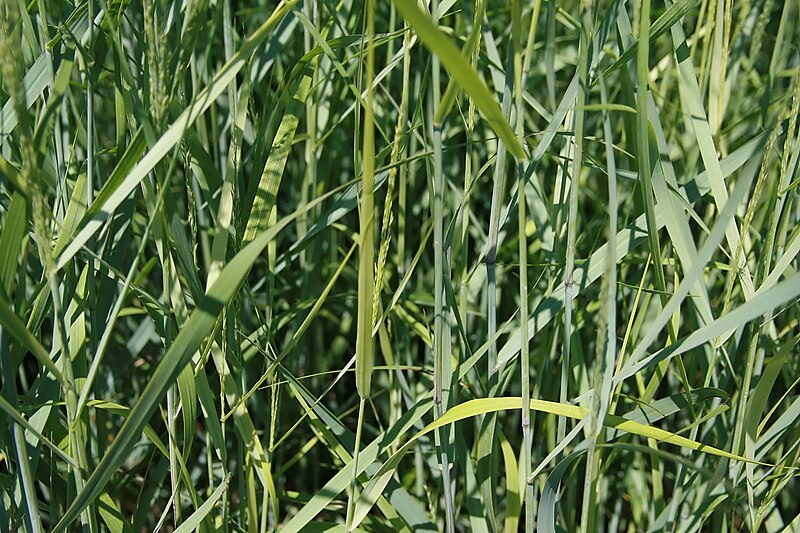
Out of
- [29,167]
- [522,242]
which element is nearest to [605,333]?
[522,242]

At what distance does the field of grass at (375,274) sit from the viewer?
48cm

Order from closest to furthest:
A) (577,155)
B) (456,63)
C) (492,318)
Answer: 1. (456,63)
2. (577,155)
3. (492,318)

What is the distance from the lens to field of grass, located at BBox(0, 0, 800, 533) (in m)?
0.48

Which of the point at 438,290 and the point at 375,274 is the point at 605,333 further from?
the point at 375,274

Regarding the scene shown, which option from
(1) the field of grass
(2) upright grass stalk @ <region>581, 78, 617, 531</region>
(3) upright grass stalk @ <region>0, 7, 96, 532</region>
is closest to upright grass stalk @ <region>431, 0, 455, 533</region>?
(1) the field of grass

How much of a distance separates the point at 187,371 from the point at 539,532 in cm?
31

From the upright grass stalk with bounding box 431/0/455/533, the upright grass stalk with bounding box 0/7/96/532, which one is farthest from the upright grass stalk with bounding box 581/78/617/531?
the upright grass stalk with bounding box 0/7/96/532

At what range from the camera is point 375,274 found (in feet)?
2.12

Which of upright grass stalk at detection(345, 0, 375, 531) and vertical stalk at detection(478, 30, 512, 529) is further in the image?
vertical stalk at detection(478, 30, 512, 529)

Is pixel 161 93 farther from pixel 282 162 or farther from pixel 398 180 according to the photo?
pixel 398 180

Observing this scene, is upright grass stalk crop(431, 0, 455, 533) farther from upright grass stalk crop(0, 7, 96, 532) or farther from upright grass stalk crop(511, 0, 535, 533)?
upright grass stalk crop(0, 7, 96, 532)

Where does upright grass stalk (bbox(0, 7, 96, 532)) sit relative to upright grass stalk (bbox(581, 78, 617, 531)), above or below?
above

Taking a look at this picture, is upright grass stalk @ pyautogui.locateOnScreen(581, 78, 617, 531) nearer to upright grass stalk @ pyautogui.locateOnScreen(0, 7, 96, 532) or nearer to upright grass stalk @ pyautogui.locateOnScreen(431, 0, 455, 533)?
upright grass stalk @ pyautogui.locateOnScreen(431, 0, 455, 533)

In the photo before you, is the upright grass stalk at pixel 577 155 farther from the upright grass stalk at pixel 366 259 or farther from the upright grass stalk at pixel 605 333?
the upright grass stalk at pixel 366 259
